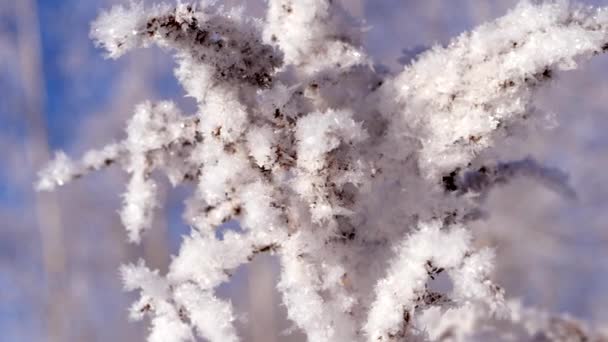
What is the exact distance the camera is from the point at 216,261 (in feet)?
1.81

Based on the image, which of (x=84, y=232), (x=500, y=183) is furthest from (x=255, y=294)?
(x=500, y=183)

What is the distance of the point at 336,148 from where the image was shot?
0.51 m

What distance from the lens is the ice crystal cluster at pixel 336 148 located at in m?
0.49

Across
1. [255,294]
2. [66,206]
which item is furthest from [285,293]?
[66,206]

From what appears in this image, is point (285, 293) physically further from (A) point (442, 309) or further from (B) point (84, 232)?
(B) point (84, 232)

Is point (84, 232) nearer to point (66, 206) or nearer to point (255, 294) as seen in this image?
point (66, 206)

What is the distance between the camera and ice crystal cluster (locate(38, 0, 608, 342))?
1.60ft

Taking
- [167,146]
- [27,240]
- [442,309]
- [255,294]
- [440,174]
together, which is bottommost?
[442,309]

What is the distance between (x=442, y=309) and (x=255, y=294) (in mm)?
2523

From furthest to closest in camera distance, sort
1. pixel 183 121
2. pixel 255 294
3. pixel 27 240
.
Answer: pixel 27 240 → pixel 255 294 → pixel 183 121

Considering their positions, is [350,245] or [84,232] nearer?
[350,245]

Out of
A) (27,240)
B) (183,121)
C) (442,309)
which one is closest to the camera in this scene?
(442,309)

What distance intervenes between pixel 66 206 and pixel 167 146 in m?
3.40

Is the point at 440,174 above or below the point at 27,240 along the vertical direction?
below
